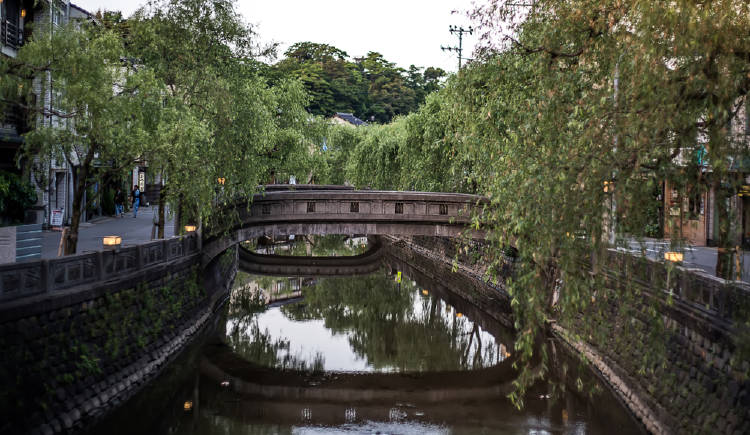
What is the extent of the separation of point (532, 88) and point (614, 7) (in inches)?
80.7

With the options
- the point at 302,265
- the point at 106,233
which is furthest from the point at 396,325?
the point at 302,265

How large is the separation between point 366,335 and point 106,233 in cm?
1239

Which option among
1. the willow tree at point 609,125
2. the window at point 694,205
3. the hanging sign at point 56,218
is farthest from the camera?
the hanging sign at point 56,218

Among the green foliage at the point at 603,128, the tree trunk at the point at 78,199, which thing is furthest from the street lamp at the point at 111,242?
the green foliage at the point at 603,128

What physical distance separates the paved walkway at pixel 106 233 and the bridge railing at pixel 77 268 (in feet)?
6.43

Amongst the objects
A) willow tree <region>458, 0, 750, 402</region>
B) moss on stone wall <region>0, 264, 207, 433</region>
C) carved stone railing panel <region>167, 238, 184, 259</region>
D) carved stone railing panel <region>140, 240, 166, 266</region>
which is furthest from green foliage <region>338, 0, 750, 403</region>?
carved stone railing panel <region>167, 238, 184, 259</region>

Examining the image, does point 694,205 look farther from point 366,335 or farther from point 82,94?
point 366,335

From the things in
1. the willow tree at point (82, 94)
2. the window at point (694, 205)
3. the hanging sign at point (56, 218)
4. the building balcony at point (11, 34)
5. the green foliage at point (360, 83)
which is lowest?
the hanging sign at point (56, 218)

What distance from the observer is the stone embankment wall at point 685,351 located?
10102 millimetres

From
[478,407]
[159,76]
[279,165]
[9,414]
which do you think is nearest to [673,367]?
[478,407]

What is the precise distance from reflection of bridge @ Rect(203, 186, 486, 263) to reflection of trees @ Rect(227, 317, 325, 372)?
10.1 ft

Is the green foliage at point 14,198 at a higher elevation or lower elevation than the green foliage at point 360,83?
lower

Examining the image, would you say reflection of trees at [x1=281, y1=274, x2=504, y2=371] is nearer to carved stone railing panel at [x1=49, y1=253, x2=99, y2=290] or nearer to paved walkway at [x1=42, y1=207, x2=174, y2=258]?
paved walkway at [x1=42, y1=207, x2=174, y2=258]

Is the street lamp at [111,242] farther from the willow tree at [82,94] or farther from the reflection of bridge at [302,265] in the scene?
the reflection of bridge at [302,265]
